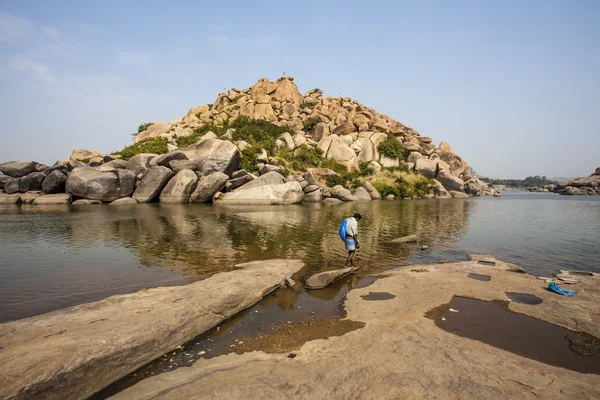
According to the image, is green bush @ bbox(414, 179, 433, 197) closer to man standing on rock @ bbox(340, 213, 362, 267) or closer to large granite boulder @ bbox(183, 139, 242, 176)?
large granite boulder @ bbox(183, 139, 242, 176)

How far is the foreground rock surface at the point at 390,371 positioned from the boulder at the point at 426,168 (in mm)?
54212

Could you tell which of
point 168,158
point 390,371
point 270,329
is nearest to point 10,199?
point 168,158

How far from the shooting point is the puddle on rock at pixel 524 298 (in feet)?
26.6

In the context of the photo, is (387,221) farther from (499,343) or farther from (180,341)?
(180,341)

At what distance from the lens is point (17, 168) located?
3531 centimetres

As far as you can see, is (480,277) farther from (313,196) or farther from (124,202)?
(124,202)

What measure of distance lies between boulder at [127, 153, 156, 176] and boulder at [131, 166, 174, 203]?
1647 millimetres

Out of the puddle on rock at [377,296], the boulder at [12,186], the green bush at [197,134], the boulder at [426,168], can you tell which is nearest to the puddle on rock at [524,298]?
the puddle on rock at [377,296]

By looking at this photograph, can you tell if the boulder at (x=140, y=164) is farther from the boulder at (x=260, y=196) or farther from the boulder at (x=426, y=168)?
the boulder at (x=426, y=168)

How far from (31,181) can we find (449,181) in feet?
204

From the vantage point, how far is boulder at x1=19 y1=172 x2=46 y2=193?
34.8 meters

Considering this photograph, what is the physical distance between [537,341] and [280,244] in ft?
36.0

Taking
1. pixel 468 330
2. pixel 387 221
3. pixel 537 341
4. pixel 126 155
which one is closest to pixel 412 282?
pixel 468 330

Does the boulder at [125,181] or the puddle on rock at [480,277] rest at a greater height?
the boulder at [125,181]
